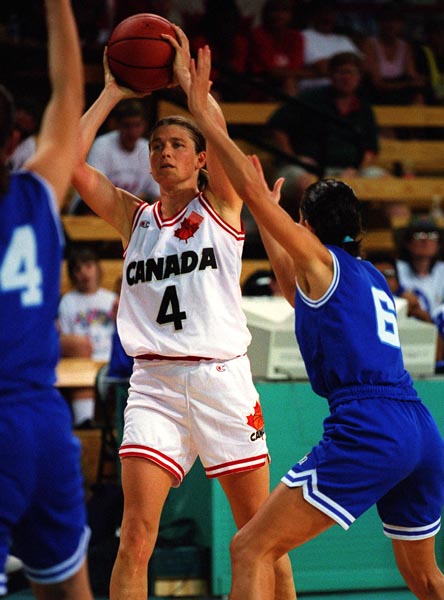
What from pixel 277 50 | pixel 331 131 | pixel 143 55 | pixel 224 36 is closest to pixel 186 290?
pixel 143 55

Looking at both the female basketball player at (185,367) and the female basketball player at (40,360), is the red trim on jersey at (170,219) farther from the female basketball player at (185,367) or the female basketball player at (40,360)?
the female basketball player at (40,360)

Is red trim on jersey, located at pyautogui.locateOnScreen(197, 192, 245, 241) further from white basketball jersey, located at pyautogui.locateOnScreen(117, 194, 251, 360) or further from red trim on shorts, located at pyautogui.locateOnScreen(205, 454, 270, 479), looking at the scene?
red trim on shorts, located at pyautogui.locateOnScreen(205, 454, 270, 479)

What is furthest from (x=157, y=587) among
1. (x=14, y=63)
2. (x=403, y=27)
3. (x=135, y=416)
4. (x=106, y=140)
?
A: (x=403, y=27)

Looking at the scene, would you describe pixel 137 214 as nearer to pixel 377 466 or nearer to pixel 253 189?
pixel 253 189

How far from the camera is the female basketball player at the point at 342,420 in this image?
3711mm

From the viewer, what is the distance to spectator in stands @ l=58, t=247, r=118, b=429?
8.04 m

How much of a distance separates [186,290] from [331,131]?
576 centimetres

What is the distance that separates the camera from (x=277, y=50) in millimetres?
11070

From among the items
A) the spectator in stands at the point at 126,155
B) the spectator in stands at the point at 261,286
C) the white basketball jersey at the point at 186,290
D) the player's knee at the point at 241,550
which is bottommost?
the spectator in stands at the point at 261,286

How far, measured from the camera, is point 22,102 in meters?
9.84

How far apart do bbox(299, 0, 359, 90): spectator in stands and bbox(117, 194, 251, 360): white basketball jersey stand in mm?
6816

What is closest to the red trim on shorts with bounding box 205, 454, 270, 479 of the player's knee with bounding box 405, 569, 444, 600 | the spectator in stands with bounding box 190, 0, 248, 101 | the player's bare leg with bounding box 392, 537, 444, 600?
the player's bare leg with bounding box 392, 537, 444, 600

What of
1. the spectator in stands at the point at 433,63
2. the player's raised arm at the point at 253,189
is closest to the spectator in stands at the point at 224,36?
the spectator in stands at the point at 433,63

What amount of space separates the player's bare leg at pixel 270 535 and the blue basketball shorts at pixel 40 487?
0.89 m
